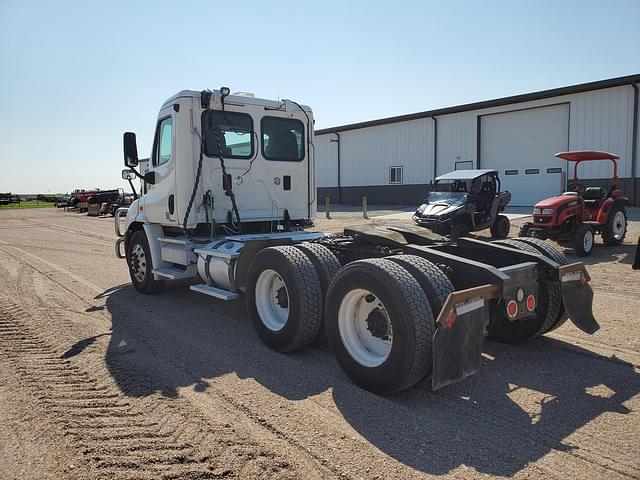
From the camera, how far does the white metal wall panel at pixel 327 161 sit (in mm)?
34125

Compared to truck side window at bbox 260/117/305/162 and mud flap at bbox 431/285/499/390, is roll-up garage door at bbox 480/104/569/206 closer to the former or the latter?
truck side window at bbox 260/117/305/162

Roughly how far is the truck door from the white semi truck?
3 cm

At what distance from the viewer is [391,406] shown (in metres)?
3.83

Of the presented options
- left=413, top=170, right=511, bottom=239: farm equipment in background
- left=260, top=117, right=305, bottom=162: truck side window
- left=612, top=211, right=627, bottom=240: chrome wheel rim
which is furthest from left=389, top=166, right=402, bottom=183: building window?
left=260, top=117, right=305, bottom=162: truck side window

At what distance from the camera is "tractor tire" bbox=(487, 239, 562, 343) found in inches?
188

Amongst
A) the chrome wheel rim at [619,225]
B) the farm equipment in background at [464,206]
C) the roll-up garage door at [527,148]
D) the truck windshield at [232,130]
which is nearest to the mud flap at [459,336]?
the truck windshield at [232,130]

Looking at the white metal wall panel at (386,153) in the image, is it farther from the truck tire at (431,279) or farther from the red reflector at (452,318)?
the red reflector at (452,318)

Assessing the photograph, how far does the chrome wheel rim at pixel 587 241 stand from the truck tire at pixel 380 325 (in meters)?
8.44

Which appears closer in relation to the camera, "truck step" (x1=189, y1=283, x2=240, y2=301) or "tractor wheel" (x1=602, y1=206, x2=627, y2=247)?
"truck step" (x1=189, y1=283, x2=240, y2=301)

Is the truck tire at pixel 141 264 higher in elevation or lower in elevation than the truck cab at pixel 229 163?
lower

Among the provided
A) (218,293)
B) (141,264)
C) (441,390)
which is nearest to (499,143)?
(141,264)

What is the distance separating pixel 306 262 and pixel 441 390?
174 centimetres

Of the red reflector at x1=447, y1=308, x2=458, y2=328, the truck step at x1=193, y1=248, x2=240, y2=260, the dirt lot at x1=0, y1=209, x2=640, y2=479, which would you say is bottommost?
the dirt lot at x1=0, y1=209, x2=640, y2=479

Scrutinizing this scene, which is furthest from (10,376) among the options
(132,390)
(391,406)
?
(391,406)
